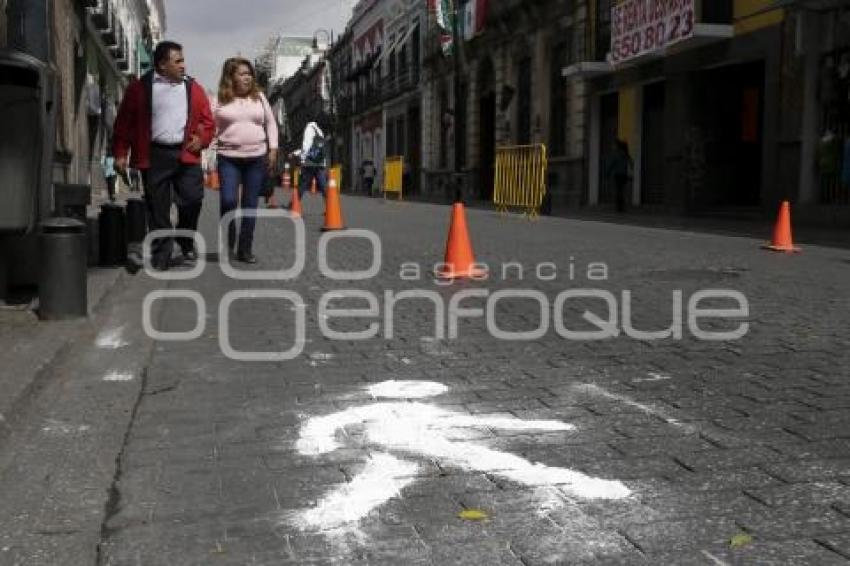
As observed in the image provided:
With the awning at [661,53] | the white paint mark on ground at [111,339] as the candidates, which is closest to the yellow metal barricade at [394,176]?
the awning at [661,53]

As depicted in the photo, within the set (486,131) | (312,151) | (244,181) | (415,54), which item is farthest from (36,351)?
(415,54)

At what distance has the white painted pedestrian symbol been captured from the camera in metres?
2.56

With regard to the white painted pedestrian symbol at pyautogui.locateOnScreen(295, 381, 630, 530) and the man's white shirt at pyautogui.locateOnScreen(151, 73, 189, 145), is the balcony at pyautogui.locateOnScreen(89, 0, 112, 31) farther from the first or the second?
the white painted pedestrian symbol at pyautogui.locateOnScreen(295, 381, 630, 530)

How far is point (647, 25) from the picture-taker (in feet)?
64.1

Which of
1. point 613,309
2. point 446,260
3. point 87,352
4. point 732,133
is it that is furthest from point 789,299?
point 732,133

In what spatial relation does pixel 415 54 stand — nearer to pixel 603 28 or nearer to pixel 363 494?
pixel 603 28

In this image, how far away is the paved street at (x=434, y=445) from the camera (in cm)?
228

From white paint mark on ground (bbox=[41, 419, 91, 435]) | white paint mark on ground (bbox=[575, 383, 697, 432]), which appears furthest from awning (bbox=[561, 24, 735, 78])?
white paint mark on ground (bbox=[41, 419, 91, 435])

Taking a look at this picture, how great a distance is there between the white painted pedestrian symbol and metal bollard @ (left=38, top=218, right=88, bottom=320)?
2.10m

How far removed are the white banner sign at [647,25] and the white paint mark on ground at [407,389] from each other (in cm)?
1535

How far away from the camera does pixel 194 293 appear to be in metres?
6.47

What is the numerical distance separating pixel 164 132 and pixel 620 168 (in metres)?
14.5

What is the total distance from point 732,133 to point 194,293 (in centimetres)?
1528

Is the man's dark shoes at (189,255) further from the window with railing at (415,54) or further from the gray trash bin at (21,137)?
the window with railing at (415,54)
